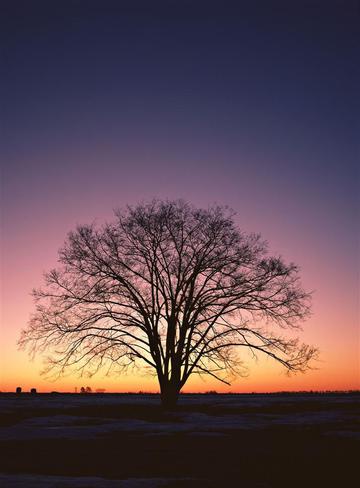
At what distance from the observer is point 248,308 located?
26891 mm

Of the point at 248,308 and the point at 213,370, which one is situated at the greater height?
the point at 248,308
